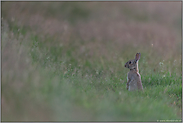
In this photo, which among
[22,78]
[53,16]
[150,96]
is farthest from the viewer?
[53,16]

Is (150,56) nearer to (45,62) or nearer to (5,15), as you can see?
(45,62)

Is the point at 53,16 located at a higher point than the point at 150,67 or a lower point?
higher

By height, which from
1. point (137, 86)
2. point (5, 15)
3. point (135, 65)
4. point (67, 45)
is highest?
point (5, 15)

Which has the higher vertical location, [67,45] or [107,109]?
[67,45]

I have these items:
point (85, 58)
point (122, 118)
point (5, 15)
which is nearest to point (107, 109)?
point (122, 118)

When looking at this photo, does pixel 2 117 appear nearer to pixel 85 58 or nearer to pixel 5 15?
pixel 85 58

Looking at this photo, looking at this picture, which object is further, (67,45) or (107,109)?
(67,45)

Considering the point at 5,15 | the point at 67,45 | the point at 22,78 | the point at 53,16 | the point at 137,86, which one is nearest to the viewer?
the point at 22,78

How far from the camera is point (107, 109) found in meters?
4.04

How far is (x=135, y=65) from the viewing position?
269 inches

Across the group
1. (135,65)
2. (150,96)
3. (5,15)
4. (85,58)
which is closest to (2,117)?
(150,96)

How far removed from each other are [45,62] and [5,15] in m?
3.16

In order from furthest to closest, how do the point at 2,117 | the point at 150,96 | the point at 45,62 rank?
the point at 45,62
the point at 150,96
the point at 2,117

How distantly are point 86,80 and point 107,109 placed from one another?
2864 millimetres
